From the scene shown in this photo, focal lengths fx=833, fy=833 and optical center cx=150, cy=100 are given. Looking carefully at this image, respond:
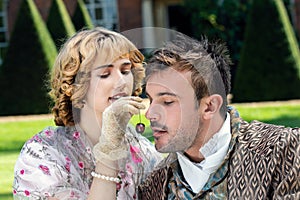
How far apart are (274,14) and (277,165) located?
41.8 feet

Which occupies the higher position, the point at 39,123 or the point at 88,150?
the point at 88,150

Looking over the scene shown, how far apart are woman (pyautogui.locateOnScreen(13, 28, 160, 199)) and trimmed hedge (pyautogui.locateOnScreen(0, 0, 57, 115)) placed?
12.0 meters

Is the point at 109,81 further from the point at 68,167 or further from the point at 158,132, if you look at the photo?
the point at 68,167

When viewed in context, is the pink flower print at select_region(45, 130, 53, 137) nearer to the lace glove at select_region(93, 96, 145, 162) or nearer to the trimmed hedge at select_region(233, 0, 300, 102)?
the lace glove at select_region(93, 96, 145, 162)

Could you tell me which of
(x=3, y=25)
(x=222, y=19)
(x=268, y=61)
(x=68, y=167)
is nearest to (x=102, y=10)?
(x=3, y=25)

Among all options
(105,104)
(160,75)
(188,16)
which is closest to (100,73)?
(105,104)

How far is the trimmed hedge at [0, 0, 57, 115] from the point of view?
1548cm

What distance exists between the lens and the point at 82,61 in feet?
10.4

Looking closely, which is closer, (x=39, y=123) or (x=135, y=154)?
(x=135, y=154)

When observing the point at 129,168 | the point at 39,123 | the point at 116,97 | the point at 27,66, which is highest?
the point at 116,97

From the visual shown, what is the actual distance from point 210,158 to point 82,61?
62 cm

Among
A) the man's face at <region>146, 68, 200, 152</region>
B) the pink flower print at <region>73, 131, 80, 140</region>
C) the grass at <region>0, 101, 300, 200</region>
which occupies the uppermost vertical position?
the man's face at <region>146, 68, 200, 152</region>

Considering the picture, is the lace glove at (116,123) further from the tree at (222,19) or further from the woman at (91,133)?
the tree at (222,19)

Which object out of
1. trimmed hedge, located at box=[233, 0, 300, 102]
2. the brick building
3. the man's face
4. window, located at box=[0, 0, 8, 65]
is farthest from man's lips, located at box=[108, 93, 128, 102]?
window, located at box=[0, 0, 8, 65]
